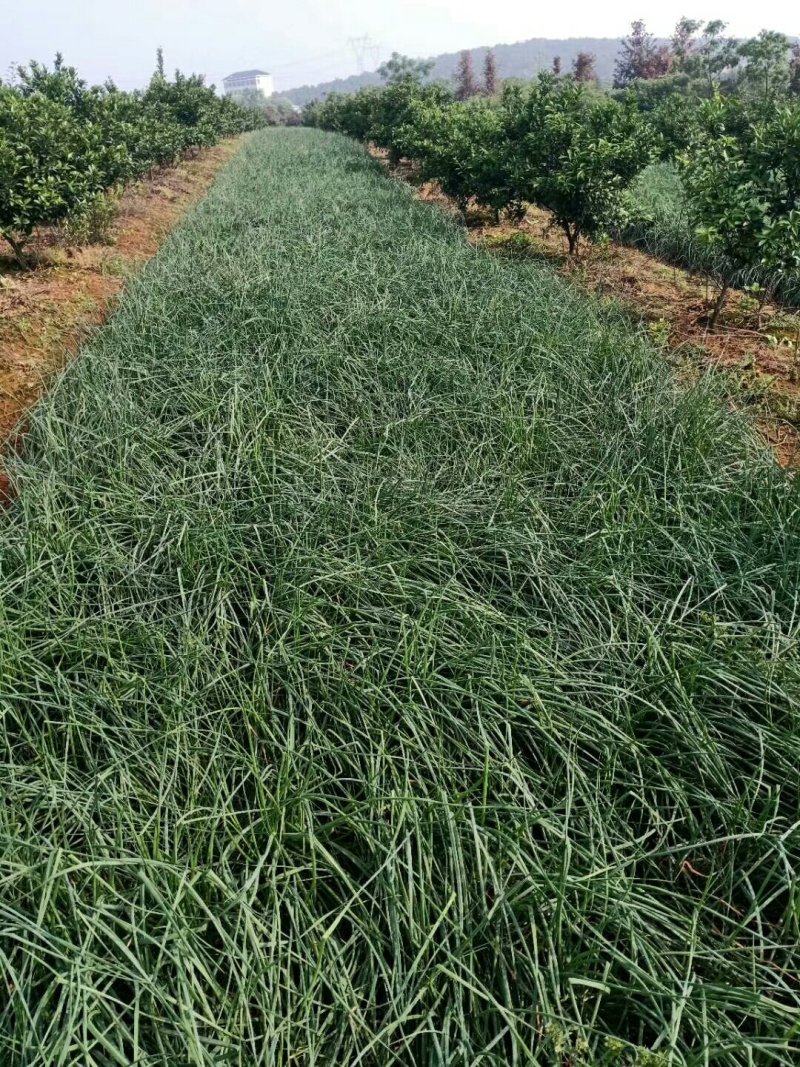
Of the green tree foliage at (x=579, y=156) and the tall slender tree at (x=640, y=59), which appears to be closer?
the green tree foliage at (x=579, y=156)

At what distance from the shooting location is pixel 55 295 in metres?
5.92

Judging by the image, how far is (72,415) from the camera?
3.26 m

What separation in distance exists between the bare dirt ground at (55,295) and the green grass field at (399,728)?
1.22 m

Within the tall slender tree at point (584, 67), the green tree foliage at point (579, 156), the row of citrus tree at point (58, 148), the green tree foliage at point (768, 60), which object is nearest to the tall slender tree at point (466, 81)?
the tall slender tree at point (584, 67)

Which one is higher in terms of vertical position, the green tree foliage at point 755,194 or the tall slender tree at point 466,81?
the tall slender tree at point 466,81

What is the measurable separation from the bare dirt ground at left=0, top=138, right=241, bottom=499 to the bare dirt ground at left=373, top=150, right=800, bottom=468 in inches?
158

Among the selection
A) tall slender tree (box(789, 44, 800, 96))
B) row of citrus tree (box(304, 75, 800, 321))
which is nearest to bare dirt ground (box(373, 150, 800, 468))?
row of citrus tree (box(304, 75, 800, 321))

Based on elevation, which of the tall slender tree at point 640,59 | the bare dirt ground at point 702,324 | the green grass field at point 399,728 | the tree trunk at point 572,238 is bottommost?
the green grass field at point 399,728

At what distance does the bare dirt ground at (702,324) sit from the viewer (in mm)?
3729

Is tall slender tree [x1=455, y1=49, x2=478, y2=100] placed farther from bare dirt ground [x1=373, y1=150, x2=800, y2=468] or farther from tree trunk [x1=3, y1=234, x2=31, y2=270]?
tree trunk [x1=3, y1=234, x2=31, y2=270]

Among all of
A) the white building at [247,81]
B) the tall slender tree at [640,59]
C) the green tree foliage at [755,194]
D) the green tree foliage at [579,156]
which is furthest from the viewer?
the white building at [247,81]

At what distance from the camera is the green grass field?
1.23 m

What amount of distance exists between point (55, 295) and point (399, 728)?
5.98 m

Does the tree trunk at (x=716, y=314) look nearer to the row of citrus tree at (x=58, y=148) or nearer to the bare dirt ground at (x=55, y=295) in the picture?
the bare dirt ground at (x=55, y=295)
